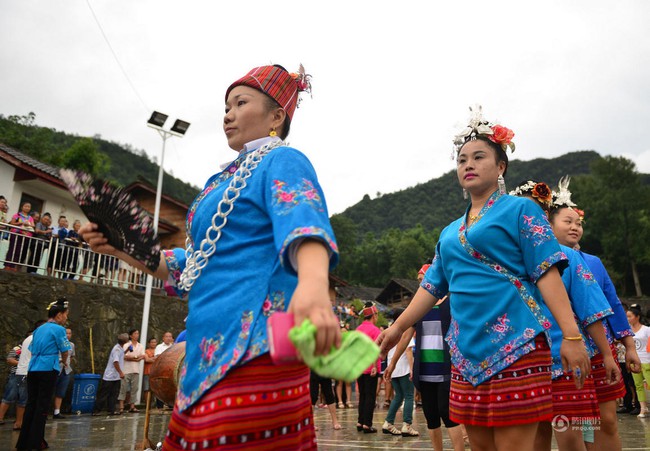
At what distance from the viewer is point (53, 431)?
28.5 ft

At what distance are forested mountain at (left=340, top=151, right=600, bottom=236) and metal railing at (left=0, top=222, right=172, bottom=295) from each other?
9424cm

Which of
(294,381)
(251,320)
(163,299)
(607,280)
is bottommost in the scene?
(294,381)

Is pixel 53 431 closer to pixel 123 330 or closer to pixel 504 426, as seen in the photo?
pixel 123 330

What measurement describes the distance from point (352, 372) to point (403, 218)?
11338cm

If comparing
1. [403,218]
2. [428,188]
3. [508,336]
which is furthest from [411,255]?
[508,336]

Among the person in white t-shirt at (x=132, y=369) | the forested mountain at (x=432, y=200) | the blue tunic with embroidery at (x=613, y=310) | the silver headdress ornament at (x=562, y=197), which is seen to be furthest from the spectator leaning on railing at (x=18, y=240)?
the forested mountain at (x=432, y=200)

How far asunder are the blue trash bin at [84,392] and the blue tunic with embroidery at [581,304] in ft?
38.0

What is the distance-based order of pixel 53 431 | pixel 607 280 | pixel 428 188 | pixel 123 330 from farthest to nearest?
pixel 428 188 → pixel 123 330 → pixel 53 431 → pixel 607 280

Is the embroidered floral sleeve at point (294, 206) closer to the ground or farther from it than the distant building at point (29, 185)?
closer to the ground

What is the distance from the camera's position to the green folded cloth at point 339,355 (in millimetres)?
1186

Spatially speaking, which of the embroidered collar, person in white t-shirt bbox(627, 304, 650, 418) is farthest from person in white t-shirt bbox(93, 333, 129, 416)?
the embroidered collar

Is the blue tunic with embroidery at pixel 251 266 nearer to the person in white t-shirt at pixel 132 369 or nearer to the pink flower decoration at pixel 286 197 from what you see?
the pink flower decoration at pixel 286 197

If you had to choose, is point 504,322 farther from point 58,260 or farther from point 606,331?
point 58,260

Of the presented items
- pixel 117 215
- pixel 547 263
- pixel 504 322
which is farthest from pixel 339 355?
pixel 547 263
